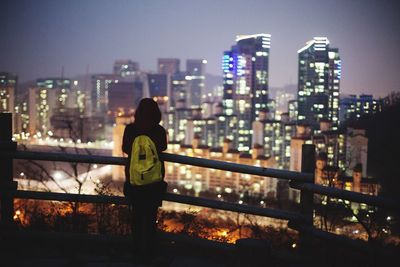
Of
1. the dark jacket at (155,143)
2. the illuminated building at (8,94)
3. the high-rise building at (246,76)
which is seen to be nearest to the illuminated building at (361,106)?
the high-rise building at (246,76)

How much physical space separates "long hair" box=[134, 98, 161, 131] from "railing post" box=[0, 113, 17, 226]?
119 centimetres

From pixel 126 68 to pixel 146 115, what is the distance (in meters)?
169

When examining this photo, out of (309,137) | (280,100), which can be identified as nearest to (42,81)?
(280,100)

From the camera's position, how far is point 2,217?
12.5 feet

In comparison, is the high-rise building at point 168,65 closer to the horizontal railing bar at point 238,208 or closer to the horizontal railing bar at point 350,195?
the horizontal railing bar at point 238,208

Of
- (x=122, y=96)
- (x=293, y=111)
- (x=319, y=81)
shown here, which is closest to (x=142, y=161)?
(x=319, y=81)

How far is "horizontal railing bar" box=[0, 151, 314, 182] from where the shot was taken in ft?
11.2

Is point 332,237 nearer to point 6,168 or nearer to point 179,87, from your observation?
point 6,168

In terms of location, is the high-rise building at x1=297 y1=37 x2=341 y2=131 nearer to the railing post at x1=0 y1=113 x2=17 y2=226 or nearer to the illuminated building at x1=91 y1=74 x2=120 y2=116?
the illuminated building at x1=91 y1=74 x2=120 y2=116

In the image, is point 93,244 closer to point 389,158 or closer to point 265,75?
point 389,158

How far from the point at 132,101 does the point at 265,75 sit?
38.5m

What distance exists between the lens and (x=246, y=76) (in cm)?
9081

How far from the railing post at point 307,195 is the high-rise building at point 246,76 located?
71.4 m

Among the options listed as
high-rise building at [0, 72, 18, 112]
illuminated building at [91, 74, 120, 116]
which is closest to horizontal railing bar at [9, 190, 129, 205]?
high-rise building at [0, 72, 18, 112]
